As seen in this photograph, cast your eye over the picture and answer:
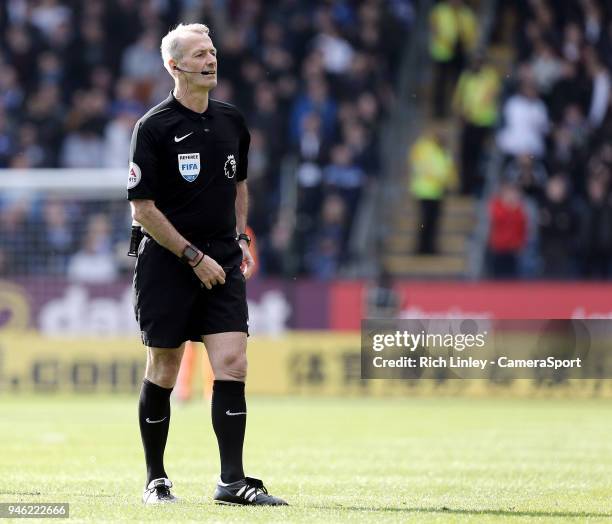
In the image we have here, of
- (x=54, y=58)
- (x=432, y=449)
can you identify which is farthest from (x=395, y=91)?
(x=432, y=449)

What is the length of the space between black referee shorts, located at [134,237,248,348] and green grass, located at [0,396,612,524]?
88 centimetres

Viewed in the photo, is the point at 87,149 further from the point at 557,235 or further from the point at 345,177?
the point at 557,235

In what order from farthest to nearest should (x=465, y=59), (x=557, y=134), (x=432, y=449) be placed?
(x=465, y=59)
(x=557, y=134)
(x=432, y=449)

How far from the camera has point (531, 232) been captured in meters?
21.8

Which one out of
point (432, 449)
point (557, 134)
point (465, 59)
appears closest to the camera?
point (432, 449)

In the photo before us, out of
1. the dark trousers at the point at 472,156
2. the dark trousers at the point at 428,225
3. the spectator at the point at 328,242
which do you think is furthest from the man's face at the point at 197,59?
the dark trousers at the point at 472,156

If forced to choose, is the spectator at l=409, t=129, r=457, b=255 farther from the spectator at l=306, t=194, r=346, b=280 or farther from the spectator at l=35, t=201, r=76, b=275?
the spectator at l=35, t=201, r=76, b=275

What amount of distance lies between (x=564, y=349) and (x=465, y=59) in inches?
253

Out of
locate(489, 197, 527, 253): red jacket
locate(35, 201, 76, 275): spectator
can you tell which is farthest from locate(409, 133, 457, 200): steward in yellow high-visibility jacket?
locate(35, 201, 76, 275): spectator

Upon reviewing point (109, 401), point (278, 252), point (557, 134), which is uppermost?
point (557, 134)

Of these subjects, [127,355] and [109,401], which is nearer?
[109,401]

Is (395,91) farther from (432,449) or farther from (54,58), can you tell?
(432,449)

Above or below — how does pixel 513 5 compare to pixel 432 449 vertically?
above

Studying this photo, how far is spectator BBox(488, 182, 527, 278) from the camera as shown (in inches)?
838
